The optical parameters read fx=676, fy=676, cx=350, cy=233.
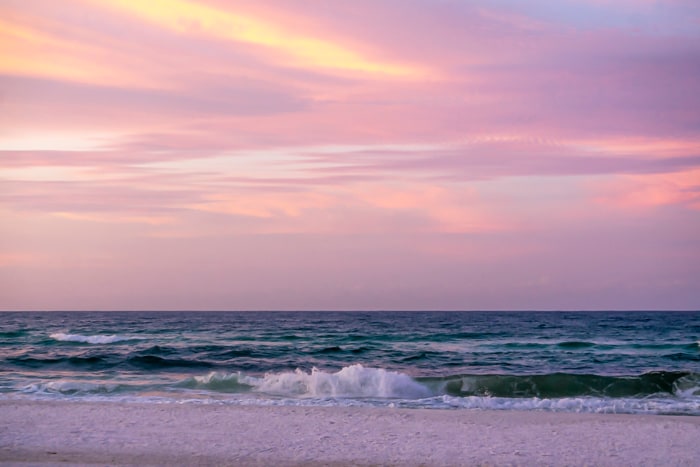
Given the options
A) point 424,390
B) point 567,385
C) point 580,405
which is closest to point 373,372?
point 424,390

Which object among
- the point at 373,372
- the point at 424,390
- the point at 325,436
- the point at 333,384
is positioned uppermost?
the point at 373,372

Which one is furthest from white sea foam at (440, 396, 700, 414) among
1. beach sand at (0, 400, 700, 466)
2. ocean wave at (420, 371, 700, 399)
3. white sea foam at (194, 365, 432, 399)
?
ocean wave at (420, 371, 700, 399)

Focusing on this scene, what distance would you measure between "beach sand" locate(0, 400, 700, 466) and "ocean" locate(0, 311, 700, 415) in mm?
1941

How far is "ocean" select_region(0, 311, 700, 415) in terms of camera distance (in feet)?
48.4

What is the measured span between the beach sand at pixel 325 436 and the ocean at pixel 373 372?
6.37 ft

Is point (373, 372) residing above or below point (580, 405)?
above

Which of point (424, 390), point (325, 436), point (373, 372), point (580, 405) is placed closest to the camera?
point (325, 436)

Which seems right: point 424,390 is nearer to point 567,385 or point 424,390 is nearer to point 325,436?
point 567,385

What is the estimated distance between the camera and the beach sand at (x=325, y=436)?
8.44 meters

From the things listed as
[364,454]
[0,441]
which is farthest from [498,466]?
[0,441]

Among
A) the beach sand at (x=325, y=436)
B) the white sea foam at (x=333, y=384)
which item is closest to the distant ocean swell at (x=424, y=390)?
the white sea foam at (x=333, y=384)

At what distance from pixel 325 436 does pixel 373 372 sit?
8.47m

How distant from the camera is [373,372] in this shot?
18.1 metres

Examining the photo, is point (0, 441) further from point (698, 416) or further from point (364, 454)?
point (698, 416)
